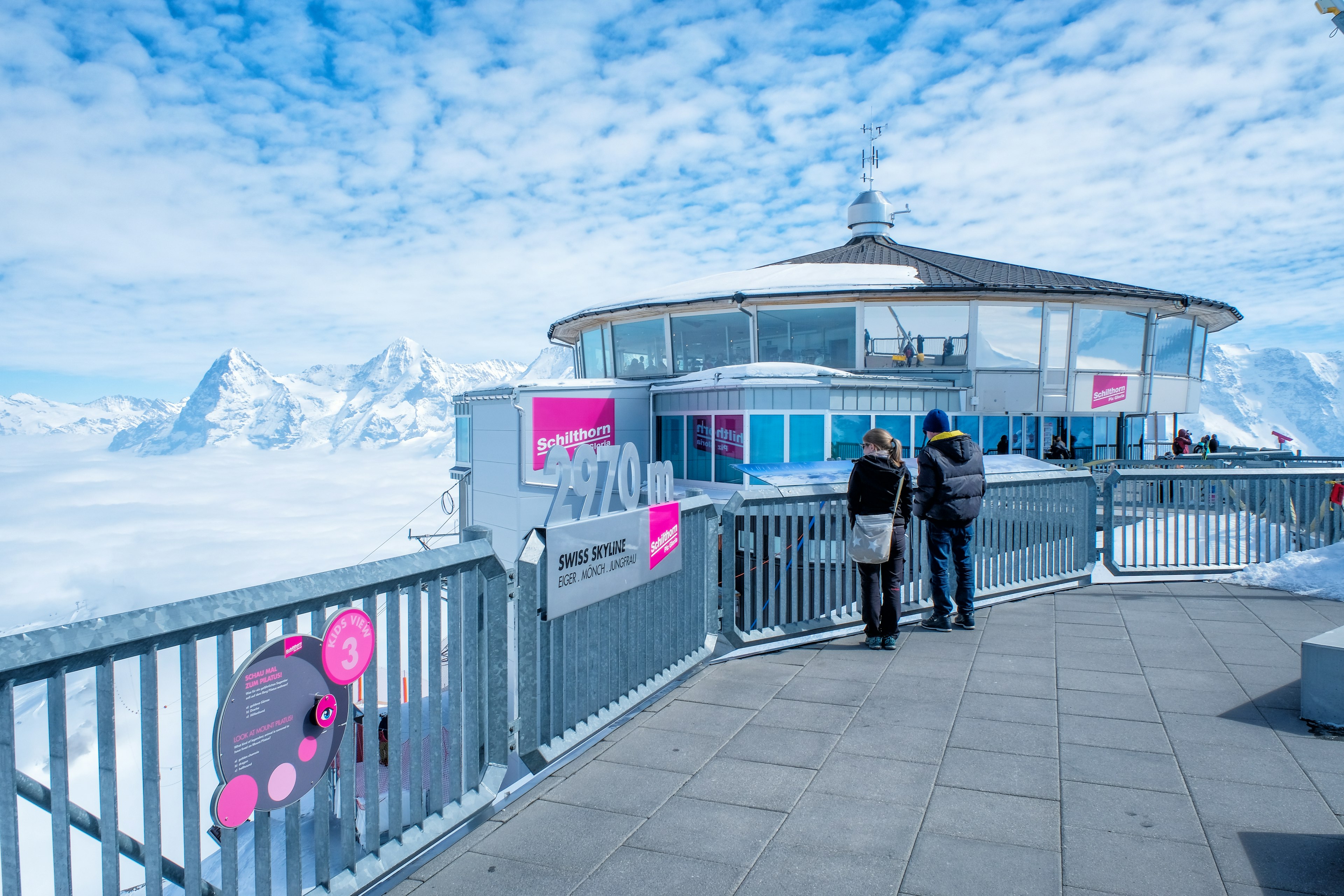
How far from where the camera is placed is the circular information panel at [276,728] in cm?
222

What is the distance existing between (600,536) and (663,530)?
81cm

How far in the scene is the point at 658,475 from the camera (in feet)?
25.1

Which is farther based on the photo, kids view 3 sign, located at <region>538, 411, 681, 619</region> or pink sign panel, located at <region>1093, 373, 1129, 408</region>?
pink sign panel, located at <region>1093, 373, 1129, 408</region>

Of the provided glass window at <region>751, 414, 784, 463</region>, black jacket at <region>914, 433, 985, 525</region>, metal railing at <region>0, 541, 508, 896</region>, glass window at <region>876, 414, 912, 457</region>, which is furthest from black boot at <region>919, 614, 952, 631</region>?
glass window at <region>876, 414, 912, 457</region>

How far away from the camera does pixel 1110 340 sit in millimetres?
27750

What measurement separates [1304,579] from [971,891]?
732cm

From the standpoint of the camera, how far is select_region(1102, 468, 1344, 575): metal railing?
873 cm

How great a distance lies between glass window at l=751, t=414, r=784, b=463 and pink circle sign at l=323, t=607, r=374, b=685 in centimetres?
1673

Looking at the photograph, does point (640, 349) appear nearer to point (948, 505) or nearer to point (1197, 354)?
point (1197, 354)

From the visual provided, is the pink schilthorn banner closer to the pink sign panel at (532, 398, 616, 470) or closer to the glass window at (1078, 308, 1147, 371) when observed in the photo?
the pink sign panel at (532, 398, 616, 470)

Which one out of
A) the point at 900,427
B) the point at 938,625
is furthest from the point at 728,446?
the point at 938,625

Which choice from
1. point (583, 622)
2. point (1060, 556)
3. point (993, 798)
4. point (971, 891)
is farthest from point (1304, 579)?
point (583, 622)

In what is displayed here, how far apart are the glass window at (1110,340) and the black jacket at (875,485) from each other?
24692 mm

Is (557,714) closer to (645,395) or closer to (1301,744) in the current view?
(1301,744)
